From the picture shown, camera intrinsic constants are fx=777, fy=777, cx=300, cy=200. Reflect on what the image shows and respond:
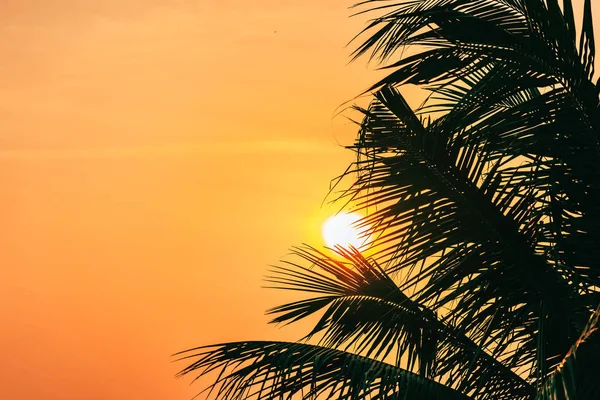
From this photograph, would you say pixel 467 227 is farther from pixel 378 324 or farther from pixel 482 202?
pixel 378 324

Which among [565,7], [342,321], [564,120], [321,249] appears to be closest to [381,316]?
[342,321]

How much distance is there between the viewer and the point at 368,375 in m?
4.52

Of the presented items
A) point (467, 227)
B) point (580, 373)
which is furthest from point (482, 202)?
point (580, 373)

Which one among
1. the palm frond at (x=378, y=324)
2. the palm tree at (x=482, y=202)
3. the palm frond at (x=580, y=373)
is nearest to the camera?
the palm frond at (x=580, y=373)

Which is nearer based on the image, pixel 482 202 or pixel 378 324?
pixel 482 202

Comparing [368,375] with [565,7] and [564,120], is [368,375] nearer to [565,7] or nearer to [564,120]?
[564,120]

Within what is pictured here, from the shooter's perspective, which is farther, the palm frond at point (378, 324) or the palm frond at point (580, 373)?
the palm frond at point (378, 324)

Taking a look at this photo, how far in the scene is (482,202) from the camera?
14.0ft

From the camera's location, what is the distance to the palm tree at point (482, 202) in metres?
3.80

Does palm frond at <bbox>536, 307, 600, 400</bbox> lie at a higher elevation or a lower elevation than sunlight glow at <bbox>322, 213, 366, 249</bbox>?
lower

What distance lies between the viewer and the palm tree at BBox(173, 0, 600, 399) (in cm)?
380

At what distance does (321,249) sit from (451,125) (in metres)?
1.75

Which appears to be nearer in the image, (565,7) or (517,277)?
(565,7)

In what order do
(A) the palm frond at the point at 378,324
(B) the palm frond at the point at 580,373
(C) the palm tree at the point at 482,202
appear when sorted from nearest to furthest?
(B) the palm frond at the point at 580,373, (C) the palm tree at the point at 482,202, (A) the palm frond at the point at 378,324
